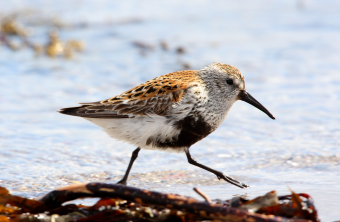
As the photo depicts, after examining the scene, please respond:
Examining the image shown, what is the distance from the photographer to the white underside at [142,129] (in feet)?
13.2

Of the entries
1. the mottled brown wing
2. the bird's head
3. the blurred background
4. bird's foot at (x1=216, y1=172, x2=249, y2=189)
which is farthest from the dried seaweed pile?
the bird's head

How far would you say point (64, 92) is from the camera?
7.19 metres

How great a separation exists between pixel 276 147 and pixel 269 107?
1.47 m

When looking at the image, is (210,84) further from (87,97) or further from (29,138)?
(87,97)

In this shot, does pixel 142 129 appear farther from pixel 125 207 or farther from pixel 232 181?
pixel 125 207

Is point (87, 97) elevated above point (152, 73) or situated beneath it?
situated beneath

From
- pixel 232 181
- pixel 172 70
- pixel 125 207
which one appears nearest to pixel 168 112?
pixel 232 181

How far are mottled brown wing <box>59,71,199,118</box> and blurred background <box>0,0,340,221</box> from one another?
677mm

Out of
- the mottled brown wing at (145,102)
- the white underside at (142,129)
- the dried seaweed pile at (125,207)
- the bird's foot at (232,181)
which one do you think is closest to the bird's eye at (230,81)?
the mottled brown wing at (145,102)

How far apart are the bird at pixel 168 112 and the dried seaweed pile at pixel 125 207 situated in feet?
3.52

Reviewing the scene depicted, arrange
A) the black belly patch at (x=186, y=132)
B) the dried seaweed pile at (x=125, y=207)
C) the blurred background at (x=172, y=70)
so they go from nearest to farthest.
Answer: the dried seaweed pile at (x=125, y=207) → the black belly patch at (x=186, y=132) → the blurred background at (x=172, y=70)

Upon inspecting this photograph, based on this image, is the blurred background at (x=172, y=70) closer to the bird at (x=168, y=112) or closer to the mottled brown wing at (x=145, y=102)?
the bird at (x=168, y=112)

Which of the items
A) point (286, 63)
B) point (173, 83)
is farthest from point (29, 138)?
point (286, 63)

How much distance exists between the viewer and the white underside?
158 inches
